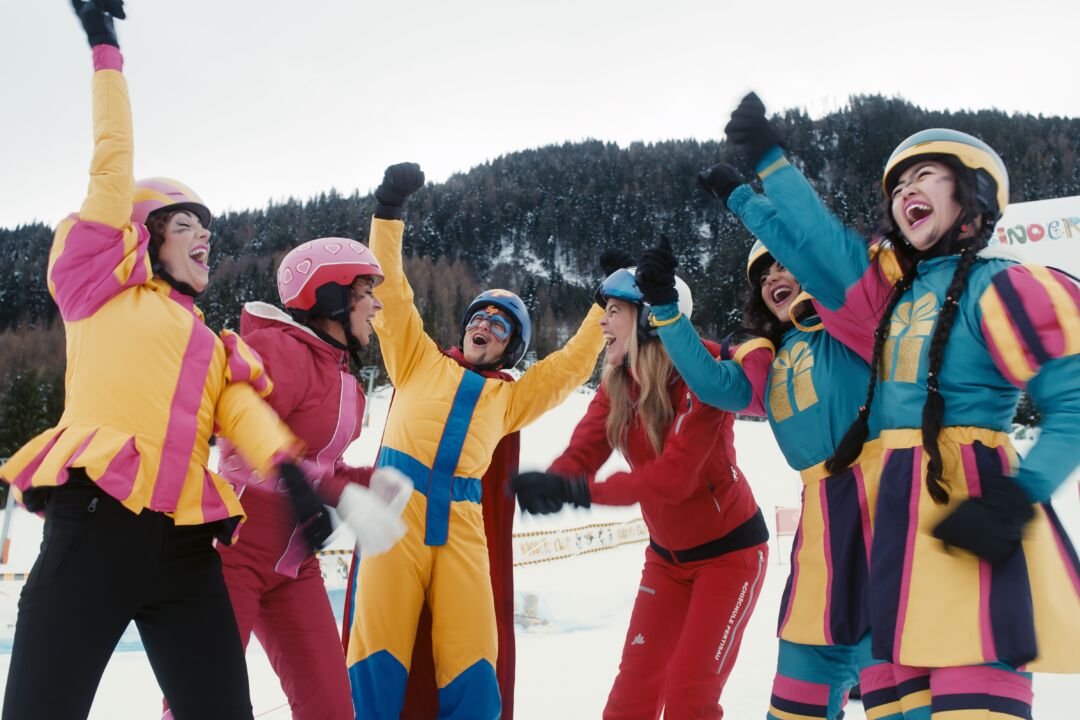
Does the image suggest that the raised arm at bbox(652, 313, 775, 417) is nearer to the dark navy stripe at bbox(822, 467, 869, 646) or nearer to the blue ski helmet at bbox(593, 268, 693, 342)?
the dark navy stripe at bbox(822, 467, 869, 646)

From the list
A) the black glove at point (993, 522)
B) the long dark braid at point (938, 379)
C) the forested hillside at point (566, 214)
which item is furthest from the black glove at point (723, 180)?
the forested hillside at point (566, 214)

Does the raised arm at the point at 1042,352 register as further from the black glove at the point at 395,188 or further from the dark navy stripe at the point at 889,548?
the black glove at the point at 395,188

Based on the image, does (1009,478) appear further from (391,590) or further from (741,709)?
(741,709)

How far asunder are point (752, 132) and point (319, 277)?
5.86ft

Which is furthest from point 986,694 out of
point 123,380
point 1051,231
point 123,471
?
point 1051,231

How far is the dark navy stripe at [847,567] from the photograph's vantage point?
6.23 ft

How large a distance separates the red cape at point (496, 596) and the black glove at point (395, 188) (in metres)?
0.76

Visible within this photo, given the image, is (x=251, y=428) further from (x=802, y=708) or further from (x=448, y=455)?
(x=802, y=708)

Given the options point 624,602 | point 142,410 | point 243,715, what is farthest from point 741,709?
point 624,602

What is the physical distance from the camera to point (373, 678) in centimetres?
293

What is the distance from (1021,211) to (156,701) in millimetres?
8970

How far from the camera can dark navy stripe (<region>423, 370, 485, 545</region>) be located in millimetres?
3078

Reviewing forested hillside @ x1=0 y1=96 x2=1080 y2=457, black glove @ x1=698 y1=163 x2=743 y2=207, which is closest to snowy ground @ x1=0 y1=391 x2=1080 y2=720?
black glove @ x1=698 y1=163 x2=743 y2=207

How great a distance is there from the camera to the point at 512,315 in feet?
12.2
